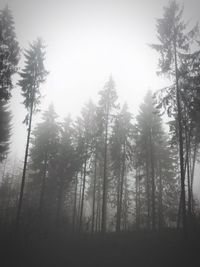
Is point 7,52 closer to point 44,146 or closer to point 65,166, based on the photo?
point 44,146

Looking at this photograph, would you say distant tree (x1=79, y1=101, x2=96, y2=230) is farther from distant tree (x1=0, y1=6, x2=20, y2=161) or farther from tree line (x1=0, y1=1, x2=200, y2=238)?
distant tree (x1=0, y1=6, x2=20, y2=161)

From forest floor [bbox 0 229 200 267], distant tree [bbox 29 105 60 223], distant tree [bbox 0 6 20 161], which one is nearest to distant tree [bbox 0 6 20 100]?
distant tree [bbox 0 6 20 161]

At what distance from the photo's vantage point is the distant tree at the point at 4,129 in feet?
68.5

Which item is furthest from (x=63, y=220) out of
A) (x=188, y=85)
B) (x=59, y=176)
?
(x=188, y=85)

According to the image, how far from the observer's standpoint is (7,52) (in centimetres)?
1488

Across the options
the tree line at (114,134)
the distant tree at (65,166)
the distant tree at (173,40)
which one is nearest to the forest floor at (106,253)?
the tree line at (114,134)

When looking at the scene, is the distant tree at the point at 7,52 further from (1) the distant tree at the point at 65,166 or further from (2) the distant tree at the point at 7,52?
(1) the distant tree at the point at 65,166

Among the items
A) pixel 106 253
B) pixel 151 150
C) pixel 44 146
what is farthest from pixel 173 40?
pixel 44 146

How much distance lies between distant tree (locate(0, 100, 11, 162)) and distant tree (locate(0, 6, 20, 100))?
636 centimetres

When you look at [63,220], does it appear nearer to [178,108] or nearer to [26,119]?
[26,119]

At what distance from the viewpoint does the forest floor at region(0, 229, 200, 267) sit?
30.1 feet

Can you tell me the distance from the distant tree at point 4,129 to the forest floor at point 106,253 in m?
10.9

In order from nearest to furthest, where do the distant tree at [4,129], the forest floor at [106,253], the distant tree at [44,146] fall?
the forest floor at [106,253], the distant tree at [4,129], the distant tree at [44,146]

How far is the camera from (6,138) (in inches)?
843
